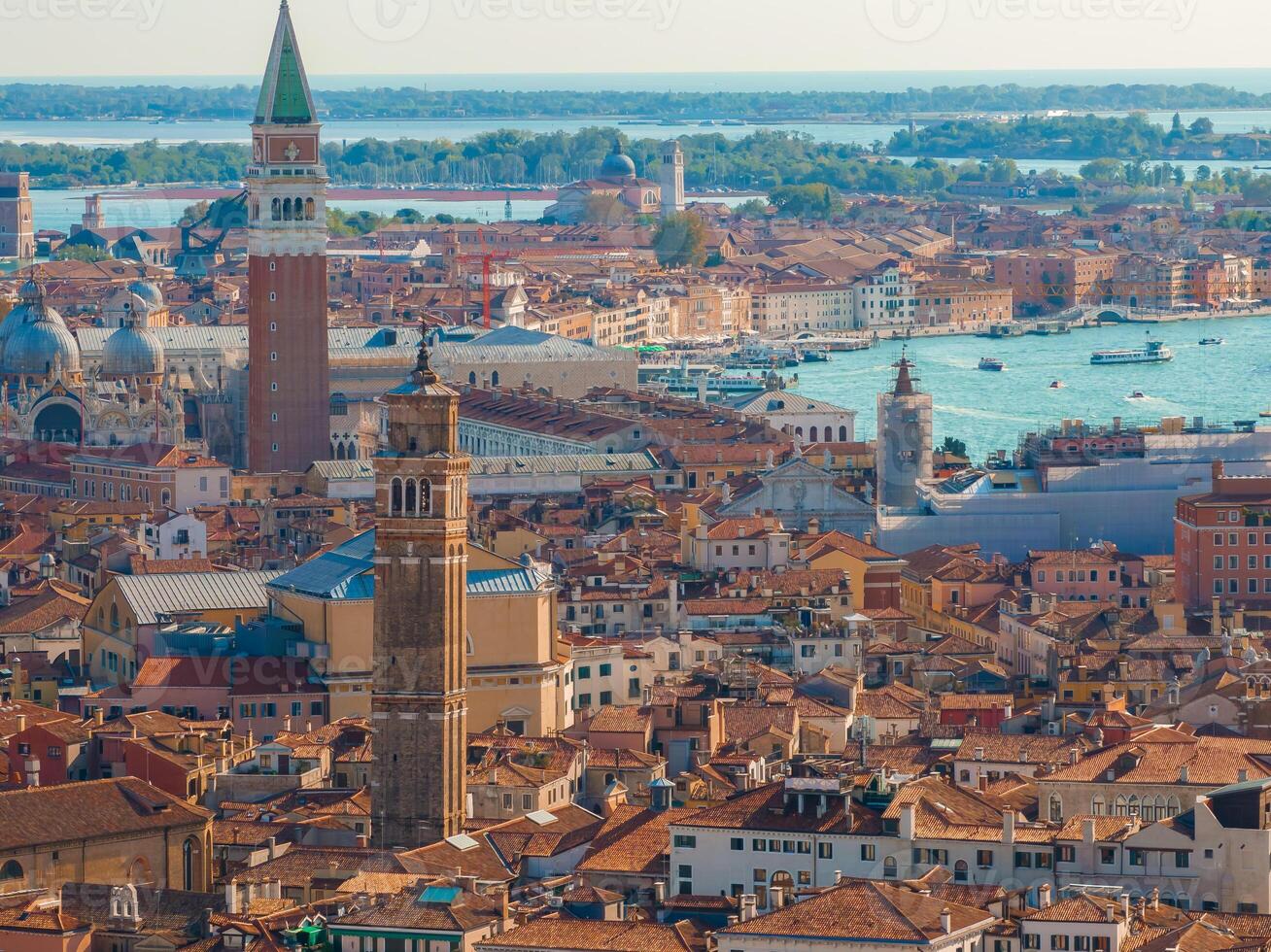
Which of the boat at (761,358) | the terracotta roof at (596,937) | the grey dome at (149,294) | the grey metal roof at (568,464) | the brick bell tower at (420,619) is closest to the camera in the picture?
the terracotta roof at (596,937)

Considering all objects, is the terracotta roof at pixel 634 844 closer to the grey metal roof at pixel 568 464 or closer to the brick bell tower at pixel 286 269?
the grey metal roof at pixel 568 464

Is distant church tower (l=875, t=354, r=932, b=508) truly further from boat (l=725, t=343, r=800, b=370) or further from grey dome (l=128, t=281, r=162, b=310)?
boat (l=725, t=343, r=800, b=370)

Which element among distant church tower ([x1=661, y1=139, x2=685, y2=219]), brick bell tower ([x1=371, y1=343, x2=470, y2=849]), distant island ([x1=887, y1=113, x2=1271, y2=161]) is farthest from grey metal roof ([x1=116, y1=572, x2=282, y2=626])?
distant island ([x1=887, y1=113, x2=1271, y2=161])

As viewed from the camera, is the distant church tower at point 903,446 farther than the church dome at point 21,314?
No

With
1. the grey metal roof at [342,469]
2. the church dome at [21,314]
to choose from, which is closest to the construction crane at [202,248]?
the church dome at [21,314]

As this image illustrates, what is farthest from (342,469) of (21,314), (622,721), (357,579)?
(622,721)

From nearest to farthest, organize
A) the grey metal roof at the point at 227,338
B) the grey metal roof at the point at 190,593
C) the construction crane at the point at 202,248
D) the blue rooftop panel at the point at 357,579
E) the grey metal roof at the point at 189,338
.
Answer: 1. the blue rooftop panel at the point at 357,579
2. the grey metal roof at the point at 190,593
3. the grey metal roof at the point at 227,338
4. the grey metal roof at the point at 189,338
5. the construction crane at the point at 202,248

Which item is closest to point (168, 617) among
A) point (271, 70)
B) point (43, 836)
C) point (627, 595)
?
point (627, 595)
